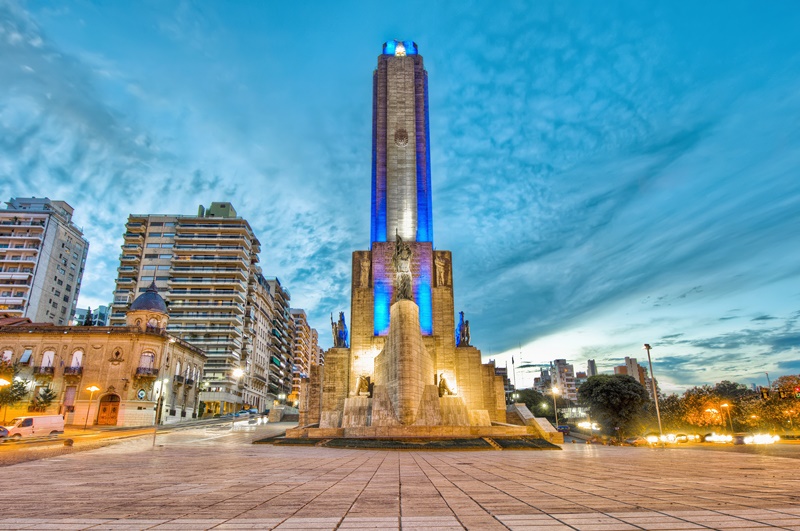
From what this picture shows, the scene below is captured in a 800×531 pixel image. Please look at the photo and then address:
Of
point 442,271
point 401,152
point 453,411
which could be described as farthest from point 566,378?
point 453,411

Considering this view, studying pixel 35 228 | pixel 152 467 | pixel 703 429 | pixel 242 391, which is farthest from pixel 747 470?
pixel 35 228

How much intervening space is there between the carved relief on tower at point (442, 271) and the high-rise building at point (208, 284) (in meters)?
38.1

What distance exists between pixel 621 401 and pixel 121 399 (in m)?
48.5

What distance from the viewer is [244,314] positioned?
242ft

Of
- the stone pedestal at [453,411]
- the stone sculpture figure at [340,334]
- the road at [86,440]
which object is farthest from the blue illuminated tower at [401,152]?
the road at [86,440]

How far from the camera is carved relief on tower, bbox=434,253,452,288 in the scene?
1689 inches

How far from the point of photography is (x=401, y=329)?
2912 centimetres

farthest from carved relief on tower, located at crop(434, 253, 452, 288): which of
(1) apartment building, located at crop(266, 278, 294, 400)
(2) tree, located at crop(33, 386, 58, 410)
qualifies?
(1) apartment building, located at crop(266, 278, 294, 400)

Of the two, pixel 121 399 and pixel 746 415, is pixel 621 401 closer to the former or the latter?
pixel 746 415

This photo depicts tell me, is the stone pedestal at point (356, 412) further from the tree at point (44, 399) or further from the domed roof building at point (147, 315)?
the tree at point (44, 399)

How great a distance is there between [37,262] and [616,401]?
7816cm

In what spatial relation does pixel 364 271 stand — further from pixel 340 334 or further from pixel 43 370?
pixel 43 370

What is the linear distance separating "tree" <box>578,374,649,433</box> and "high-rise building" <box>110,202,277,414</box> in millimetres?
46774

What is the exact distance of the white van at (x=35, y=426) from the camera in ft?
85.0
